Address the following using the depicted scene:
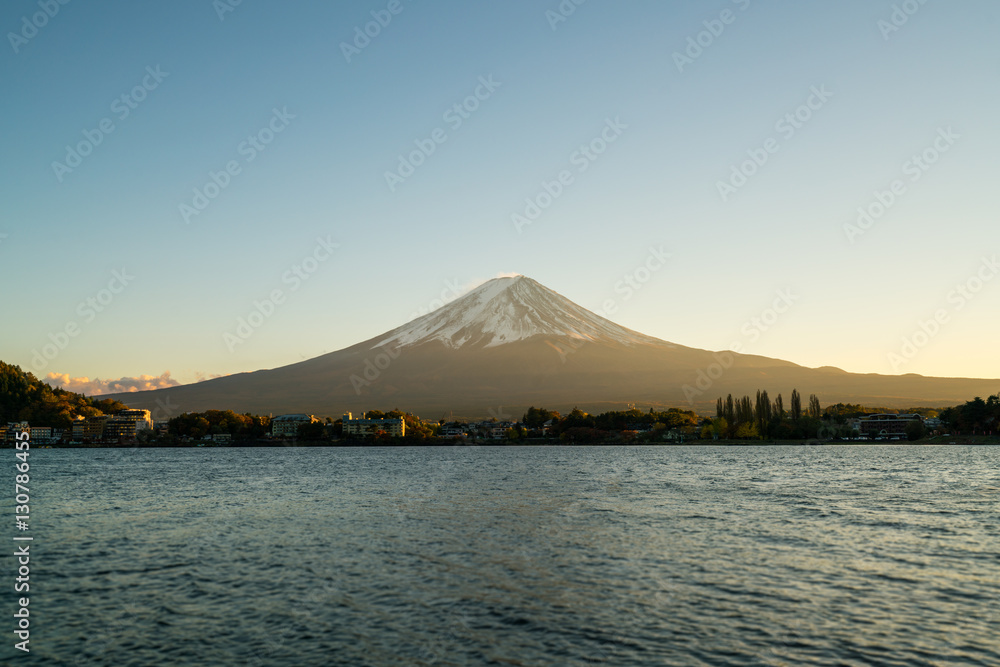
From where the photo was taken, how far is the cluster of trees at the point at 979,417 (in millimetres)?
162375

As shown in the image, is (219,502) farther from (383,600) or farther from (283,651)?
(283,651)

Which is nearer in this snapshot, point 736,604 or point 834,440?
point 736,604

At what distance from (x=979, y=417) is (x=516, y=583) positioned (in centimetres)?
18197

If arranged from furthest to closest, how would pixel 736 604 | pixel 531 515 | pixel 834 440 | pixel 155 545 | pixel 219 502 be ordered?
1. pixel 834 440
2. pixel 219 502
3. pixel 531 515
4. pixel 155 545
5. pixel 736 604

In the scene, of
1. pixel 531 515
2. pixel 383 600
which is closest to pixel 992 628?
pixel 383 600

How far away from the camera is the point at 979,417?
164375mm

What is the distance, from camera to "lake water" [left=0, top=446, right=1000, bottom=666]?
51.6 feet

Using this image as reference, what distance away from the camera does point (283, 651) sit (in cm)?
1555

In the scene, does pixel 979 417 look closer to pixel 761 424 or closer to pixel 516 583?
pixel 761 424

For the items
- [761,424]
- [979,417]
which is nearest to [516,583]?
[761,424]

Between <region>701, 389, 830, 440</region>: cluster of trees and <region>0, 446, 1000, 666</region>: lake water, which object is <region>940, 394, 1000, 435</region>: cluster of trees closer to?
<region>701, 389, 830, 440</region>: cluster of trees

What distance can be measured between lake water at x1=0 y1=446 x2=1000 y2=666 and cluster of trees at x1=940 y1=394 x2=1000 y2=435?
472ft

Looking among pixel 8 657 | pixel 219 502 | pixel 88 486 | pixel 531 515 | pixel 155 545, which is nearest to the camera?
pixel 8 657

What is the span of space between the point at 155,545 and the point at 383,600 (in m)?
14.9
